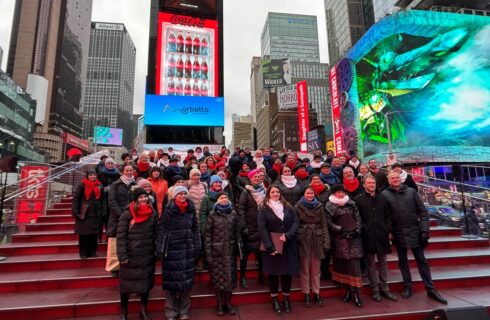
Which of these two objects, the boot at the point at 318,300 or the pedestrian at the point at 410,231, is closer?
the boot at the point at 318,300

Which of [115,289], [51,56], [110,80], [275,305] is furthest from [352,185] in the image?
[110,80]

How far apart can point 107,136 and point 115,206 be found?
153ft

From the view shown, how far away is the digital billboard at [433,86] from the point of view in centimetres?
3031

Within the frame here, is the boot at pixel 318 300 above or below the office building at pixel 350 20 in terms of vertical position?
below

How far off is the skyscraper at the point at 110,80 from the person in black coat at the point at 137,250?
5929 inches

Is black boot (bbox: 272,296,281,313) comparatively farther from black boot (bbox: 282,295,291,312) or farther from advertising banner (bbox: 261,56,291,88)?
advertising banner (bbox: 261,56,291,88)

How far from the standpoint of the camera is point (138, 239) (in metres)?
3.59

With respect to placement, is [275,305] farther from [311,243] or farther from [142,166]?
[142,166]

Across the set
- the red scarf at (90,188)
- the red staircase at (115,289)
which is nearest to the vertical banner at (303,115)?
the red staircase at (115,289)

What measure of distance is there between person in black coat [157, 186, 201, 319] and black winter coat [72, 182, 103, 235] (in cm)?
241

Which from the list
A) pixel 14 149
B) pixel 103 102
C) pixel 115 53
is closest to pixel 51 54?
pixel 103 102

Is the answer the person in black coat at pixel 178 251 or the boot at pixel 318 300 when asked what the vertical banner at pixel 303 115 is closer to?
the boot at pixel 318 300

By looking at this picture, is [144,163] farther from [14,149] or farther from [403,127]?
[14,149]

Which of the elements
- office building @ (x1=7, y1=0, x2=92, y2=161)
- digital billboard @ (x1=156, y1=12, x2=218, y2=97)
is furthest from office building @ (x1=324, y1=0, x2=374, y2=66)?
office building @ (x1=7, y1=0, x2=92, y2=161)
